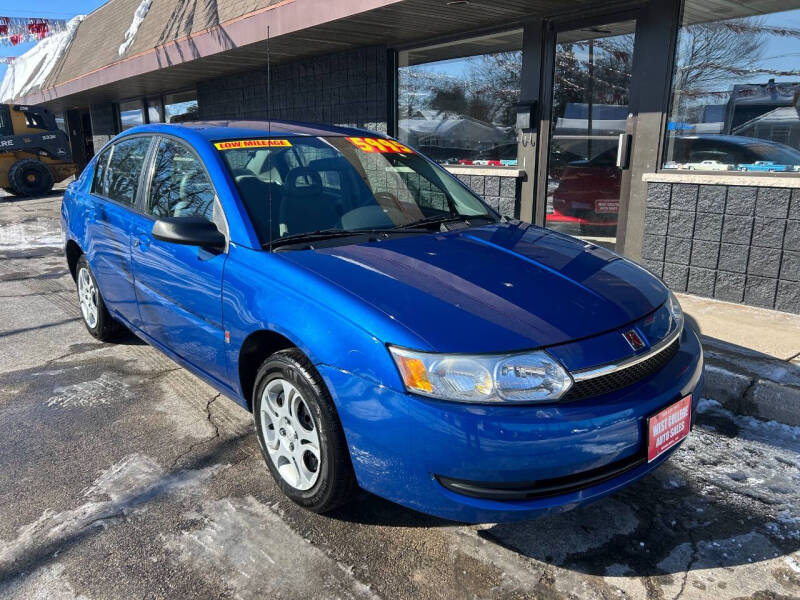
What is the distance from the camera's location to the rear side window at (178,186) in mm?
3135

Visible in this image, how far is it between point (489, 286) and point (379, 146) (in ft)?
5.57

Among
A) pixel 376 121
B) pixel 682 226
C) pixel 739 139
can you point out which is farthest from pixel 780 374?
pixel 376 121

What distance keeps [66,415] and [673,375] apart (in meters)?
3.27

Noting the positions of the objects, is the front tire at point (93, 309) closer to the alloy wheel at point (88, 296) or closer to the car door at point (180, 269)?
the alloy wheel at point (88, 296)

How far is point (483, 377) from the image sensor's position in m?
2.03

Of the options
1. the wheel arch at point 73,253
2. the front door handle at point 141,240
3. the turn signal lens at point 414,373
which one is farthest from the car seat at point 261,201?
the wheel arch at point 73,253

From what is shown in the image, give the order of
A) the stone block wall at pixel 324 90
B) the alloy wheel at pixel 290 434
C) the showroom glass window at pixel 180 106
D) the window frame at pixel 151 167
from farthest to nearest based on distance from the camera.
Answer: the showroom glass window at pixel 180 106 < the stone block wall at pixel 324 90 < the window frame at pixel 151 167 < the alloy wheel at pixel 290 434

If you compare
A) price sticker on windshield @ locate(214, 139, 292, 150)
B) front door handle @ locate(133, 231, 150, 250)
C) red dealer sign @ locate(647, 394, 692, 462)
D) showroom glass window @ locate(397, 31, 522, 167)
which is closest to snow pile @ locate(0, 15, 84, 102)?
showroom glass window @ locate(397, 31, 522, 167)

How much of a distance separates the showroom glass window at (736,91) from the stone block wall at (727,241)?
0.96 ft

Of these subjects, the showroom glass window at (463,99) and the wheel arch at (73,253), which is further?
the showroom glass window at (463,99)

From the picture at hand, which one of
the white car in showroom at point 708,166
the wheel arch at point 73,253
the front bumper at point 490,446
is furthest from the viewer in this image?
the white car in showroom at point 708,166

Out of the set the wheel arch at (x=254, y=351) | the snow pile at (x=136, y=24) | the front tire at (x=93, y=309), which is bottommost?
the front tire at (x=93, y=309)

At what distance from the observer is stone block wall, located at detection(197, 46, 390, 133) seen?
333 inches

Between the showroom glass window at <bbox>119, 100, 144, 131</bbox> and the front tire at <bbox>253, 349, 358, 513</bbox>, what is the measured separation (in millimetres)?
15452
